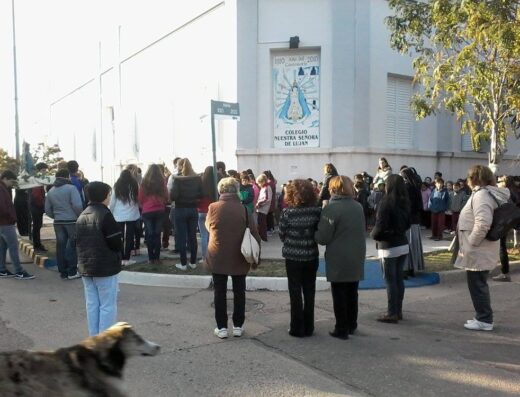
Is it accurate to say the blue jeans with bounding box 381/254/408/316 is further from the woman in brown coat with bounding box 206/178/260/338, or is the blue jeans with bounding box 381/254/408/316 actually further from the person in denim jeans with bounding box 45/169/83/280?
the person in denim jeans with bounding box 45/169/83/280

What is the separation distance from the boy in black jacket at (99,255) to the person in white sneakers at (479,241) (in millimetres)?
4132

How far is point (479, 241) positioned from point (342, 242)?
169 centimetres

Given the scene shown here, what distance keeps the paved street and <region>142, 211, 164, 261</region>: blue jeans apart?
5.52 feet

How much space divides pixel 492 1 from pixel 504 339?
7560 millimetres

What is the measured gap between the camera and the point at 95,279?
527cm

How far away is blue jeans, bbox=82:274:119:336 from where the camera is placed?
529cm

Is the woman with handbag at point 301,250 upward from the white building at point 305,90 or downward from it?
downward

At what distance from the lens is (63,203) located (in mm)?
9328

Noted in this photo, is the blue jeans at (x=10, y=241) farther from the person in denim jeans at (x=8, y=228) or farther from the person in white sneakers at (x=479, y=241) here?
the person in white sneakers at (x=479, y=241)

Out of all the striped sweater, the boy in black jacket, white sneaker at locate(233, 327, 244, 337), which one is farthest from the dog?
the striped sweater

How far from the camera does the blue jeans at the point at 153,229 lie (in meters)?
9.88

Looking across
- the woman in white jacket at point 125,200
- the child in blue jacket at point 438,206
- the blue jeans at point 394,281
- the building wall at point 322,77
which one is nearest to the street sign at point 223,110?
the woman in white jacket at point 125,200

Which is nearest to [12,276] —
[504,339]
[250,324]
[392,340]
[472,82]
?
[250,324]

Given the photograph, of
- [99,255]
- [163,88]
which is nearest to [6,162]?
[163,88]
